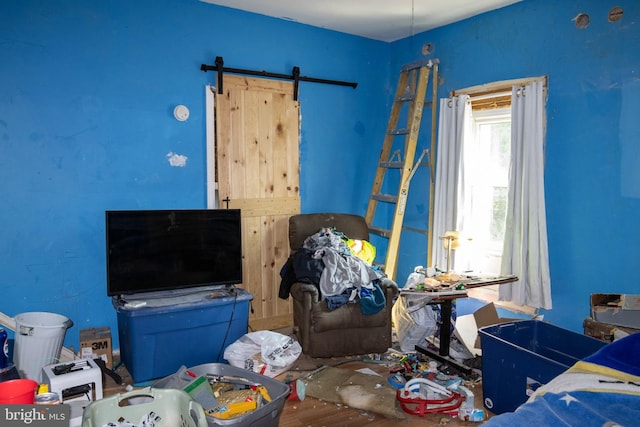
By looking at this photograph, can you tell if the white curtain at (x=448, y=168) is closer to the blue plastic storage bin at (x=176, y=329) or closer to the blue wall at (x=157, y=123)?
the blue wall at (x=157, y=123)

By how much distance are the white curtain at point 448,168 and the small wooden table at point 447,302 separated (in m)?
0.77

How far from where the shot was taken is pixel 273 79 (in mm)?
3875

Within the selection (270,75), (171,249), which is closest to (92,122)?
(171,249)

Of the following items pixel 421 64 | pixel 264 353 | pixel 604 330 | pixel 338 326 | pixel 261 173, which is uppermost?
pixel 421 64

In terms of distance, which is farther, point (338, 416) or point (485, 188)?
point (485, 188)

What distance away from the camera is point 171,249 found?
3.23 m

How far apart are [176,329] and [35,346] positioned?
79 cm

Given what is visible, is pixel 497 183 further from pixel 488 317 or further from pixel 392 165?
pixel 488 317

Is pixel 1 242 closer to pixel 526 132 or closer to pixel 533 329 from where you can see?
pixel 533 329

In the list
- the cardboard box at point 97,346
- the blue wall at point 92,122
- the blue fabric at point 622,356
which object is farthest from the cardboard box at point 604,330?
the cardboard box at point 97,346

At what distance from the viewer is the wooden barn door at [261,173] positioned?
3684mm
